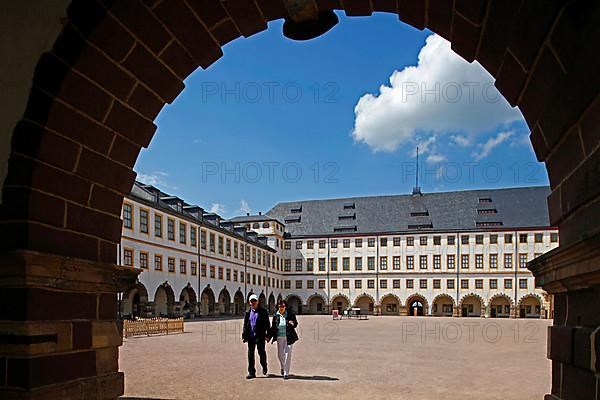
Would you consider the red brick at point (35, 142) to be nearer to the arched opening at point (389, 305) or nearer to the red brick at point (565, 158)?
the red brick at point (565, 158)

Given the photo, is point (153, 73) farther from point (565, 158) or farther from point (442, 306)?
point (442, 306)

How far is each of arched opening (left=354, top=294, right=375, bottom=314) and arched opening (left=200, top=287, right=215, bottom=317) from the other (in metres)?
21.2

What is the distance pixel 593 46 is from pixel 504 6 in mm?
601

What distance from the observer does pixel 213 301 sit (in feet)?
144

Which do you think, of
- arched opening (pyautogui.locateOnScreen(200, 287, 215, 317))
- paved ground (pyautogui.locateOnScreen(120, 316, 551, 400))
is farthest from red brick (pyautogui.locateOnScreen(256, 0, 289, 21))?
arched opening (pyautogui.locateOnScreen(200, 287, 215, 317))

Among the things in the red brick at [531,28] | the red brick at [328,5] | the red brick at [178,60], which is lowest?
the red brick at [531,28]

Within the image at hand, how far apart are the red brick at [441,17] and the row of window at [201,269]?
30.0 m

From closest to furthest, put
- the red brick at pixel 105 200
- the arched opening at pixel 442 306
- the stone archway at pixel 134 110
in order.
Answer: the stone archway at pixel 134 110 < the red brick at pixel 105 200 < the arched opening at pixel 442 306

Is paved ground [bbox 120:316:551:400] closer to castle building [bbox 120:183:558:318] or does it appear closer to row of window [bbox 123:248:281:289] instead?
row of window [bbox 123:248:281:289]

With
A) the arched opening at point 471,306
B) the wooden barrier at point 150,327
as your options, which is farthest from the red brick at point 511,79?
the arched opening at point 471,306

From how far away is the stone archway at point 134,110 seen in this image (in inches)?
78.5

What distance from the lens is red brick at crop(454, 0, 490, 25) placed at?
236 cm

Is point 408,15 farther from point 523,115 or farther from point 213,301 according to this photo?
point 213,301

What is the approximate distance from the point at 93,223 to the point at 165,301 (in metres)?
37.4
